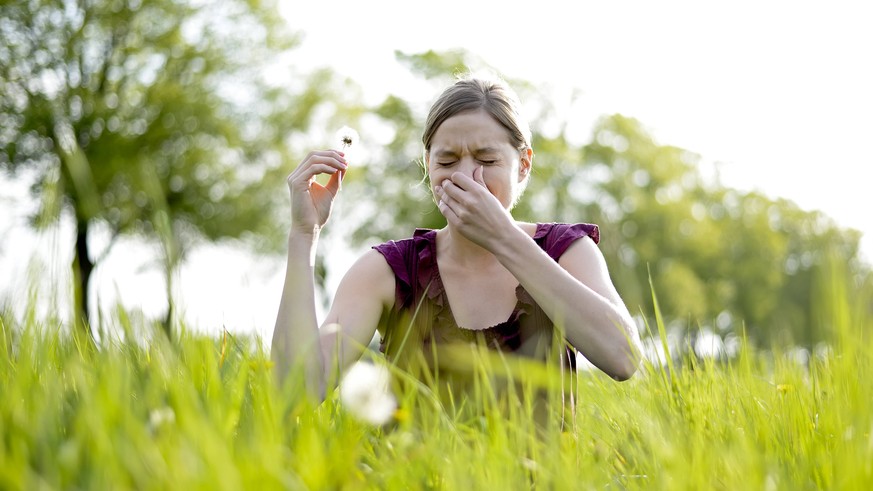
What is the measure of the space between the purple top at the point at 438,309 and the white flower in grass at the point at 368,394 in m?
1.05

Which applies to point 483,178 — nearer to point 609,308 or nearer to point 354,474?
point 609,308

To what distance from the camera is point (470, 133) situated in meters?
3.33

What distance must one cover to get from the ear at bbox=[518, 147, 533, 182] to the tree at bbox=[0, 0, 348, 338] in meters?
15.6

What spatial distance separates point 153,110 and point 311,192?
18021 mm

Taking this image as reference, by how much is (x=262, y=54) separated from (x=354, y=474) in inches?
850

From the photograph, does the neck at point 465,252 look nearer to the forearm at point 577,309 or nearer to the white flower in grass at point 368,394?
the forearm at point 577,309

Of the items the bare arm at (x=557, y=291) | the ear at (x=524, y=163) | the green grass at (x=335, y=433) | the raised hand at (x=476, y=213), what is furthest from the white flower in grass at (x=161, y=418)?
the ear at (x=524, y=163)

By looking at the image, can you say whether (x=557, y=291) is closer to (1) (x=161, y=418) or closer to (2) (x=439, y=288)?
(2) (x=439, y=288)

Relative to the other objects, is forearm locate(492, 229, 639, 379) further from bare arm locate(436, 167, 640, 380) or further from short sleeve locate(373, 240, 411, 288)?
short sleeve locate(373, 240, 411, 288)

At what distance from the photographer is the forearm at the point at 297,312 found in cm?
282

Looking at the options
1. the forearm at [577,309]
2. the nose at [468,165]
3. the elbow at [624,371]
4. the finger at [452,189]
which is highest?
the nose at [468,165]

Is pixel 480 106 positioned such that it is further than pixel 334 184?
Yes

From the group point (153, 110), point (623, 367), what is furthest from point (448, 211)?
point (153, 110)

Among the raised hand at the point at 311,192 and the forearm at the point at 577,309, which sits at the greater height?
the raised hand at the point at 311,192
